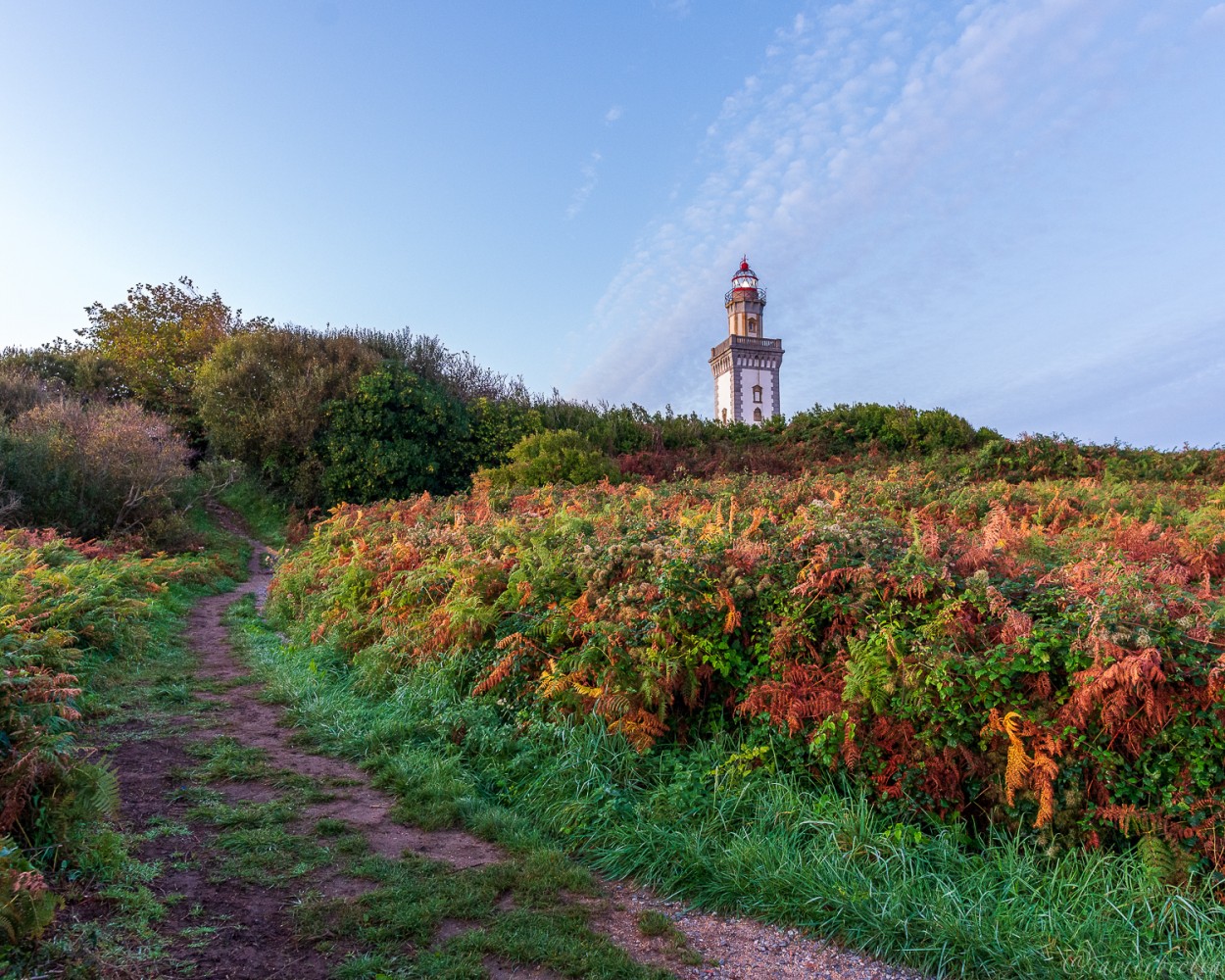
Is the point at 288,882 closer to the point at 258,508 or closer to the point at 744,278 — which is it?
Result: the point at 258,508

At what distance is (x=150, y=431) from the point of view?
59.7 feet

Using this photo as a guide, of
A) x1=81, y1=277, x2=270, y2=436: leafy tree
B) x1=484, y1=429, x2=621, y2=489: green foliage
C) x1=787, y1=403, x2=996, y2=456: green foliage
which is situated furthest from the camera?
x1=81, y1=277, x2=270, y2=436: leafy tree

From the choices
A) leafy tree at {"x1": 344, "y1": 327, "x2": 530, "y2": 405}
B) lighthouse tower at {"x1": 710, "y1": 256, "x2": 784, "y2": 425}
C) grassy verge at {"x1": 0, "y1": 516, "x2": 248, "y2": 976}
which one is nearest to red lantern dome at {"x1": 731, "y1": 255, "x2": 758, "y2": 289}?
lighthouse tower at {"x1": 710, "y1": 256, "x2": 784, "y2": 425}

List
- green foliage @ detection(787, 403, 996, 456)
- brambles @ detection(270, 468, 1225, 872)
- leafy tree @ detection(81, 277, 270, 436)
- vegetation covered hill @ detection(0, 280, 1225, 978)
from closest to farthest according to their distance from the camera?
1. vegetation covered hill @ detection(0, 280, 1225, 978)
2. brambles @ detection(270, 468, 1225, 872)
3. green foliage @ detection(787, 403, 996, 456)
4. leafy tree @ detection(81, 277, 270, 436)

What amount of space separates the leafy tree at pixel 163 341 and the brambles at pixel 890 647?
25.1m

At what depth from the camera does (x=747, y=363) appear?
57.9 m

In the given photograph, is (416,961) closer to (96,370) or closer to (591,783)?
(591,783)

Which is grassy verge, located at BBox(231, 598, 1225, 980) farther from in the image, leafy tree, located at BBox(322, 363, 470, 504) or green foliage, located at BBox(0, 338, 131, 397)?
green foliage, located at BBox(0, 338, 131, 397)

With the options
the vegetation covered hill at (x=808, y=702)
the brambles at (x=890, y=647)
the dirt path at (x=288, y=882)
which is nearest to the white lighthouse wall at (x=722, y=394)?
the vegetation covered hill at (x=808, y=702)

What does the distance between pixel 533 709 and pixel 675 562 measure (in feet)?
5.12

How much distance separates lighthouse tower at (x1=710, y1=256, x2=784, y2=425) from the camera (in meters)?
57.3

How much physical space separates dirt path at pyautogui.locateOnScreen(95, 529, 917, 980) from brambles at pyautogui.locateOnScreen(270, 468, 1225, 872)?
47.6 inches

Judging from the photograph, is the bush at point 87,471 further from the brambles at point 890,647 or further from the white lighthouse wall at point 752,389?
the white lighthouse wall at point 752,389

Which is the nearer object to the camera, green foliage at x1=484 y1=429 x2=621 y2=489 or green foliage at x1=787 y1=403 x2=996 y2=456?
green foliage at x1=484 y1=429 x2=621 y2=489
